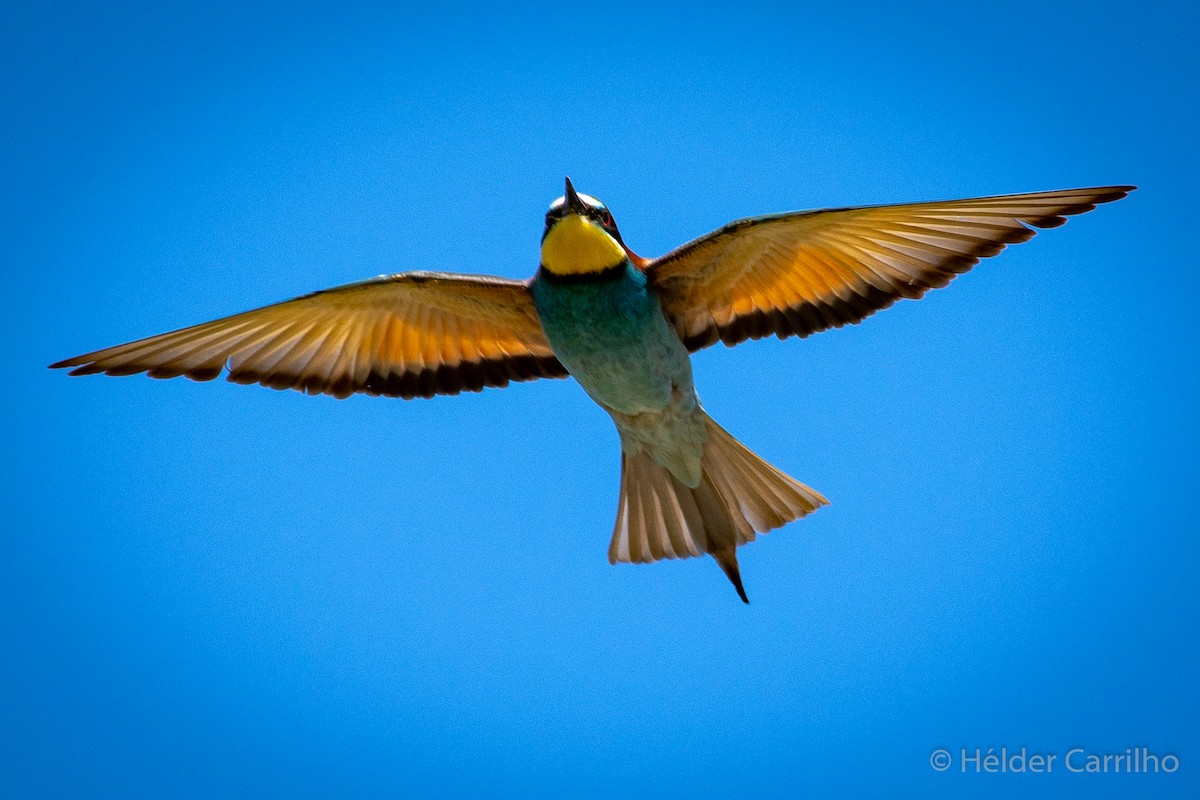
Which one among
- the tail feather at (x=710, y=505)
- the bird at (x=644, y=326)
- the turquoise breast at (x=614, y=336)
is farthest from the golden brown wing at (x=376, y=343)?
the tail feather at (x=710, y=505)

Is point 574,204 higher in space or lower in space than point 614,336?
higher

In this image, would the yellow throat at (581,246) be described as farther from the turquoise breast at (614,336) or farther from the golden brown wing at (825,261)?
the golden brown wing at (825,261)

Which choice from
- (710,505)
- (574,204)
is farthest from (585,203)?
(710,505)

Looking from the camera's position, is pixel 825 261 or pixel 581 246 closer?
pixel 581 246

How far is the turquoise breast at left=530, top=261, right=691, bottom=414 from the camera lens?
423 centimetres

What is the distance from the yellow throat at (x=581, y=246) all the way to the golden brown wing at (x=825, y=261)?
25 cm

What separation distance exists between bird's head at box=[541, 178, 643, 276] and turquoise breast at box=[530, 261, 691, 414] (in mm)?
37

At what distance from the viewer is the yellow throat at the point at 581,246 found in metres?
Answer: 4.19

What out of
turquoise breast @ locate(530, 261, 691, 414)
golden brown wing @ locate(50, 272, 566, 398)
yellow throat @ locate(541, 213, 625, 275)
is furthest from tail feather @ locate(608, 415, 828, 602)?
yellow throat @ locate(541, 213, 625, 275)

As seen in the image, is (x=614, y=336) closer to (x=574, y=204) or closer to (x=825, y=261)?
(x=574, y=204)

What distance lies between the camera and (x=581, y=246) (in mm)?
4203

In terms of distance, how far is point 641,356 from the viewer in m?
4.34

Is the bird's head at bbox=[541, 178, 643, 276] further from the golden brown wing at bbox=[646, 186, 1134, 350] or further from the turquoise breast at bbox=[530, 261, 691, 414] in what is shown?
the golden brown wing at bbox=[646, 186, 1134, 350]

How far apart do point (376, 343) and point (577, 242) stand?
1.05 metres
